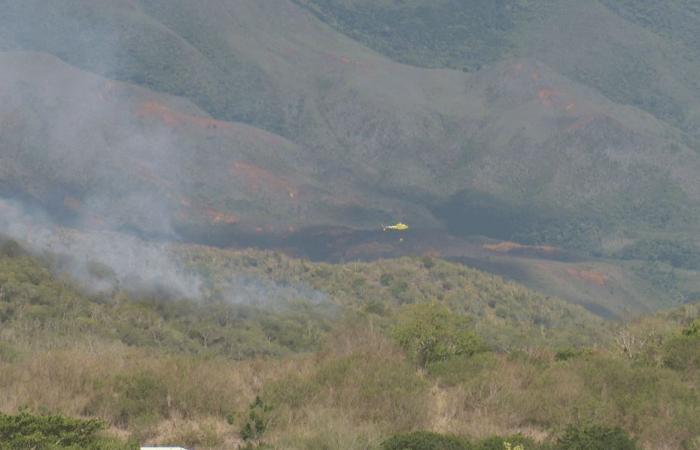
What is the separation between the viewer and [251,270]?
107000 mm

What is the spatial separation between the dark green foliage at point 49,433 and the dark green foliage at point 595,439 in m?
6.97

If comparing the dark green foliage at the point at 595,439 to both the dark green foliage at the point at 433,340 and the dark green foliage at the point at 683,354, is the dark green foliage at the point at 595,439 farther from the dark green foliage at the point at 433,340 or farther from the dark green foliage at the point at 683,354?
Answer: the dark green foliage at the point at 433,340

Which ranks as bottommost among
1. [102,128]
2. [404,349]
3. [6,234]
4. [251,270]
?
[102,128]

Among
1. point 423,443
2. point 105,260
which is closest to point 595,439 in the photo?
point 423,443

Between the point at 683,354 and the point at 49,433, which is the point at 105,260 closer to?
the point at 683,354

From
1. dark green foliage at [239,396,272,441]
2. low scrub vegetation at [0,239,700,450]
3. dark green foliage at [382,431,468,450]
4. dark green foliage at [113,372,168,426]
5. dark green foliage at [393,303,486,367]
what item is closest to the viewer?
dark green foliage at [382,431,468,450]

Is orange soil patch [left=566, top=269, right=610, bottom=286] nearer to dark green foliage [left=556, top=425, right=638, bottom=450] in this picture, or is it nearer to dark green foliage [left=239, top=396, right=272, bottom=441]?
dark green foliage [left=239, top=396, right=272, bottom=441]

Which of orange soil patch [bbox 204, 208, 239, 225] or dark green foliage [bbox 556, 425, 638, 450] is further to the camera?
orange soil patch [bbox 204, 208, 239, 225]

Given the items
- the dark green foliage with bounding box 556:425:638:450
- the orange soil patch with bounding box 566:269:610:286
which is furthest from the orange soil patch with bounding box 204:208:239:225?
the dark green foliage with bounding box 556:425:638:450

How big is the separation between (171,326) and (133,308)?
7.50ft

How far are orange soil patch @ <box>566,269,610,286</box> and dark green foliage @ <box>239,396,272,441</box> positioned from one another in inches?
6658

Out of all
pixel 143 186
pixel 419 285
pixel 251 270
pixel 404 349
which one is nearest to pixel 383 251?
pixel 143 186

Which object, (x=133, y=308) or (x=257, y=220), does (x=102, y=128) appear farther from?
(x=133, y=308)

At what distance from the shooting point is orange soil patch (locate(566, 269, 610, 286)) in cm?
18788
